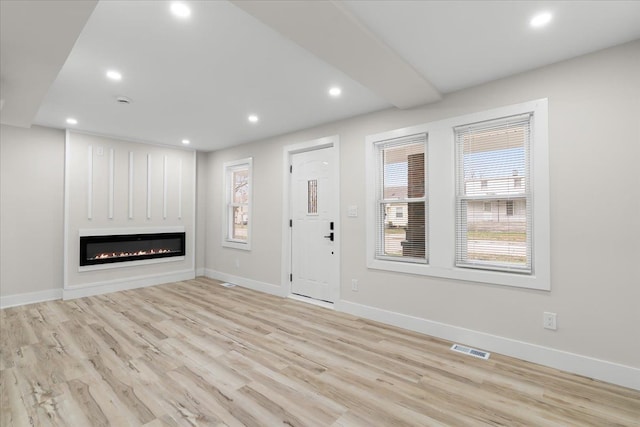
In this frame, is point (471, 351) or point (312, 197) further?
point (312, 197)

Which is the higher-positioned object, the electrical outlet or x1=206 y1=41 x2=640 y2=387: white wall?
x1=206 y1=41 x2=640 y2=387: white wall

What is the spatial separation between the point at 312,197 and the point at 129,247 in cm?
344

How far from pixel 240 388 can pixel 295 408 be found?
1.60ft

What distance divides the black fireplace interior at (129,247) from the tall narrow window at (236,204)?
950mm

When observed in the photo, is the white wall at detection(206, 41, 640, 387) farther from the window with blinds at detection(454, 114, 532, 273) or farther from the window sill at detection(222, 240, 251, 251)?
the window sill at detection(222, 240, 251, 251)

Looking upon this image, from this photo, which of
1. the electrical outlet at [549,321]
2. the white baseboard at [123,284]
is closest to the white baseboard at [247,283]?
the white baseboard at [123,284]

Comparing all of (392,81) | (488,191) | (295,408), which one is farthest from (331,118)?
(295,408)

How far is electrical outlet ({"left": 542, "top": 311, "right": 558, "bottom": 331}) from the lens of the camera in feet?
8.30

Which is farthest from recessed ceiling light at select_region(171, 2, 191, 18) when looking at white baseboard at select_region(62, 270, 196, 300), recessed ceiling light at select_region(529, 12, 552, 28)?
white baseboard at select_region(62, 270, 196, 300)

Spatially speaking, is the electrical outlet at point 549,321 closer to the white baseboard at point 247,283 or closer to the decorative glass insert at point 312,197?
the decorative glass insert at point 312,197

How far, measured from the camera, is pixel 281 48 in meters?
2.33

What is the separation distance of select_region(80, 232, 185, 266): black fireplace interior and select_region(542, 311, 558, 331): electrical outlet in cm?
572

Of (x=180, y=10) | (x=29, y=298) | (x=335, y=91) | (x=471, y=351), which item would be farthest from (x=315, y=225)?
(x=29, y=298)

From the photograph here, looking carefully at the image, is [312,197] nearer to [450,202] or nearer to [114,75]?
[450,202]
